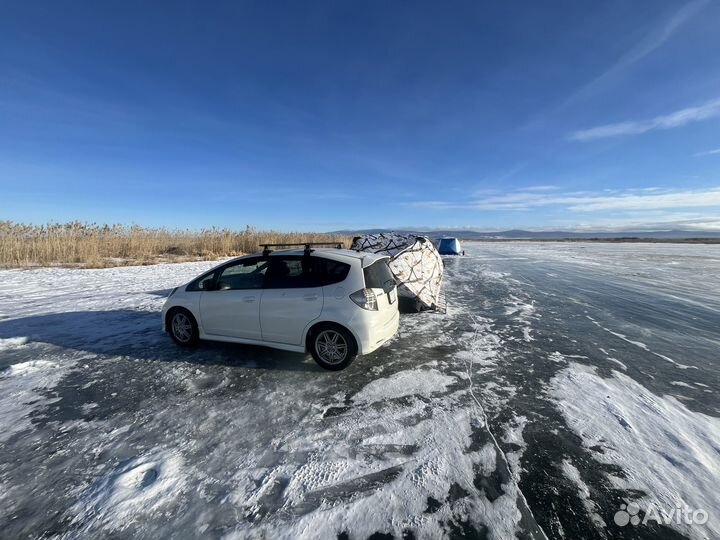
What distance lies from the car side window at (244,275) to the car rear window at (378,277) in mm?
1711

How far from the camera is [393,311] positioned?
5457 mm

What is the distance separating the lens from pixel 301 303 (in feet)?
16.4

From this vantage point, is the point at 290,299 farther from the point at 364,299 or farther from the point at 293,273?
the point at 364,299

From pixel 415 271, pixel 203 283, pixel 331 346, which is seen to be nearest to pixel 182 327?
pixel 203 283

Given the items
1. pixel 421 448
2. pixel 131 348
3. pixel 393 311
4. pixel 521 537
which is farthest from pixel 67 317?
pixel 521 537

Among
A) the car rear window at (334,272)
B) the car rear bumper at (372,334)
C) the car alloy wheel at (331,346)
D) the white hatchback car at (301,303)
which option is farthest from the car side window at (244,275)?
the car rear bumper at (372,334)

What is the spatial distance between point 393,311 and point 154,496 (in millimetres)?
3708

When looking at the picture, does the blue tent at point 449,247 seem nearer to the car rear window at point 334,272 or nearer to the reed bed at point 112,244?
the reed bed at point 112,244

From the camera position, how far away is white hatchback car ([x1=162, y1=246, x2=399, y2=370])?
4820 mm

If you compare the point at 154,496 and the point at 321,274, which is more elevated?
the point at 321,274

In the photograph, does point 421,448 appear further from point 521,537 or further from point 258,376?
point 258,376

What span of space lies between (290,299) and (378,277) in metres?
1.39

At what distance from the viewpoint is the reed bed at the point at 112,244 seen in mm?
16906

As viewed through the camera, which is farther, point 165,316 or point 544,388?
point 165,316
